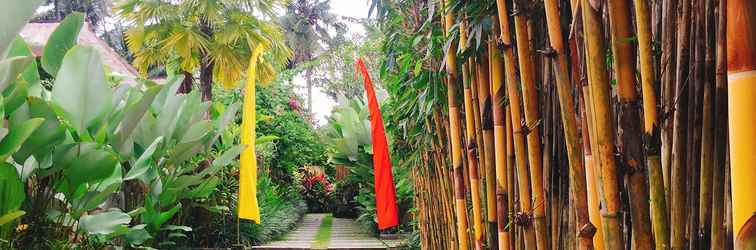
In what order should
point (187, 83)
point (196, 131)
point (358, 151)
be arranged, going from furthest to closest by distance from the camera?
point (358, 151)
point (187, 83)
point (196, 131)

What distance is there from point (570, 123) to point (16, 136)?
2377mm

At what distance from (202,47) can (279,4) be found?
97 centimetres

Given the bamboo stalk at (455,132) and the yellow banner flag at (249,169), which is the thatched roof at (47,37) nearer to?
the yellow banner flag at (249,169)

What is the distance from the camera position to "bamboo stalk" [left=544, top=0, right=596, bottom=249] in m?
0.82

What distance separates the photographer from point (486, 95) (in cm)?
127

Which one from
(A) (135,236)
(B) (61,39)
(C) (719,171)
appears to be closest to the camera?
(C) (719,171)

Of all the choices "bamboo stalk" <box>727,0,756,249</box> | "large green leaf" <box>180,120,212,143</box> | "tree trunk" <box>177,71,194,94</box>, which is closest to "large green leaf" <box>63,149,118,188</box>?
"large green leaf" <box>180,120,212,143</box>

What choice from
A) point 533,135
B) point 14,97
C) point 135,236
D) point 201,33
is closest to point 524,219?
point 533,135

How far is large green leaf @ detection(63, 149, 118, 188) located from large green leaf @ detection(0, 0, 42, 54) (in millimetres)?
586

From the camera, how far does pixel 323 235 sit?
6285 millimetres

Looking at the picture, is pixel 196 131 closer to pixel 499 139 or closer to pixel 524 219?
pixel 499 139

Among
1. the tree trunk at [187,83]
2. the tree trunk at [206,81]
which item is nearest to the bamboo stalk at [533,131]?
the tree trunk at [206,81]

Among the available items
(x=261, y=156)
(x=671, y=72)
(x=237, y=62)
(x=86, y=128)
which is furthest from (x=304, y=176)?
(x=671, y=72)

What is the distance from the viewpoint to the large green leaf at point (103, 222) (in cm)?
300
